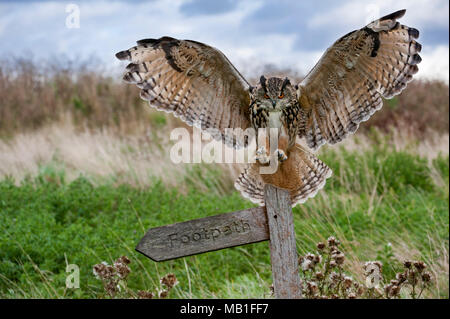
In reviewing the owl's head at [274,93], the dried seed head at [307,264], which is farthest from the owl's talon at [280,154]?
the dried seed head at [307,264]

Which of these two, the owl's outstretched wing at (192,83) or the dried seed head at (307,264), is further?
the dried seed head at (307,264)

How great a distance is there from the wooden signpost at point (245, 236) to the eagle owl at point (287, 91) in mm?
271

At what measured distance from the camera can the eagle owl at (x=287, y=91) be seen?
2908mm

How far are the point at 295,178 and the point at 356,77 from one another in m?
0.66

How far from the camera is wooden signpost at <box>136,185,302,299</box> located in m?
2.57

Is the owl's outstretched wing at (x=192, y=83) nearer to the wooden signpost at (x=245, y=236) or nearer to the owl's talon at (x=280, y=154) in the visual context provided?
the owl's talon at (x=280, y=154)

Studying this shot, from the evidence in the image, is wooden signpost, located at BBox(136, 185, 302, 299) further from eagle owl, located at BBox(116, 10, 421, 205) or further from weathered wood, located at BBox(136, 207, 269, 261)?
eagle owl, located at BBox(116, 10, 421, 205)

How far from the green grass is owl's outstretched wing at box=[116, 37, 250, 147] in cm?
157

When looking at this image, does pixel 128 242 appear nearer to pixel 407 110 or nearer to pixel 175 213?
pixel 175 213

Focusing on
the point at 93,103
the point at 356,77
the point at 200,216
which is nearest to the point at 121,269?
the point at 356,77

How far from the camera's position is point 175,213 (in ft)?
19.9

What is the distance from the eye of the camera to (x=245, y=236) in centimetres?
269

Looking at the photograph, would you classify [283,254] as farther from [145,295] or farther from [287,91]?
[145,295]
